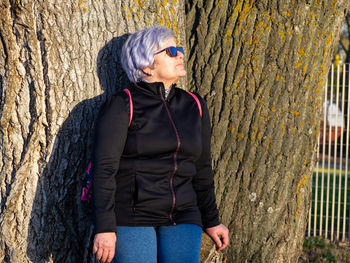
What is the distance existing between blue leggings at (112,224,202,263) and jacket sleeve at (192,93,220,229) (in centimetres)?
23

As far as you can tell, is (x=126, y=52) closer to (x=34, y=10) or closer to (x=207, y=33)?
(x=34, y=10)

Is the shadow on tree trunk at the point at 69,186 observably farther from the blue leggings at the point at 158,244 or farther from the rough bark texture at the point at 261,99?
the rough bark texture at the point at 261,99

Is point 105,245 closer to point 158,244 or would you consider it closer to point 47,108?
point 158,244

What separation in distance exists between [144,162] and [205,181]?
515 mm

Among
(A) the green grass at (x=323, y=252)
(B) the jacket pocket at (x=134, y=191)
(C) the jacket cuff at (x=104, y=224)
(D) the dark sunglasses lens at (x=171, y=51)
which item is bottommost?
(A) the green grass at (x=323, y=252)

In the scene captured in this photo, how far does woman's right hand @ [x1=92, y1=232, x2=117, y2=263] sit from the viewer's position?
8.05ft

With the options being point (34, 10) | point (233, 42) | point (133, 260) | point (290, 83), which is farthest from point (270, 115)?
point (34, 10)

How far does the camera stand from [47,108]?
9.48ft

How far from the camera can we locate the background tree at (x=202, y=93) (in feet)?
9.48

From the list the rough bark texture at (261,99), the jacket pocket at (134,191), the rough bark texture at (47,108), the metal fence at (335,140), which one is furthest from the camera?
the metal fence at (335,140)

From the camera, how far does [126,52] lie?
280 cm

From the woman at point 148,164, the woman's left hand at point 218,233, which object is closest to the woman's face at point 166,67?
the woman at point 148,164

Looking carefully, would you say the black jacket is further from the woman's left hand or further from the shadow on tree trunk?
the shadow on tree trunk

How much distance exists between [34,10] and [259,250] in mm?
2304
